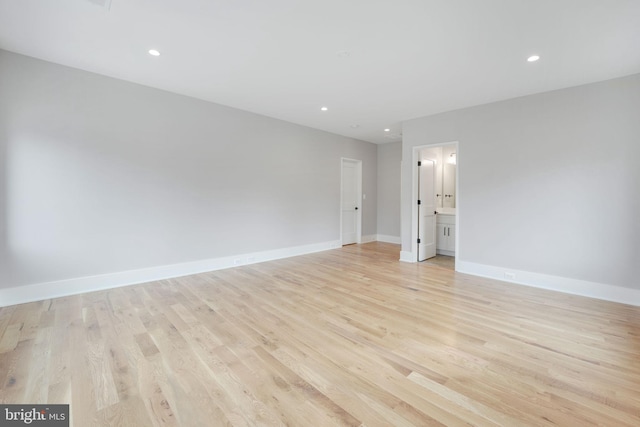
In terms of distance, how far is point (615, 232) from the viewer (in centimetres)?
326

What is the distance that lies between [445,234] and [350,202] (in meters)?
2.43

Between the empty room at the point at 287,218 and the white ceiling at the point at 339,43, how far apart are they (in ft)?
0.09

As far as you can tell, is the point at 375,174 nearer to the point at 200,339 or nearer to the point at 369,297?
the point at 369,297

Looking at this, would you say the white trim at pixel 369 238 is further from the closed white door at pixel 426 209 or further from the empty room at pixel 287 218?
the closed white door at pixel 426 209

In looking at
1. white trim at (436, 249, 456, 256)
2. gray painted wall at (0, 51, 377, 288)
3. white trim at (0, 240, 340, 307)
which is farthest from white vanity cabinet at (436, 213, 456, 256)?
white trim at (0, 240, 340, 307)

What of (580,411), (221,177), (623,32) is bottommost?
(580,411)

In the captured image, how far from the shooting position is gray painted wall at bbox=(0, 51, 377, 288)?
297 cm

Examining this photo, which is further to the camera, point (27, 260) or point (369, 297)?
point (369, 297)

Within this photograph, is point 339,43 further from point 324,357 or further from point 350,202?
point 350,202

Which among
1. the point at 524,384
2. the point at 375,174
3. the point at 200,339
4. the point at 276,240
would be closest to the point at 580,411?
the point at 524,384

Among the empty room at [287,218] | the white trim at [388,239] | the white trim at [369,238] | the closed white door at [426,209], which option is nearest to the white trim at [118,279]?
the empty room at [287,218]

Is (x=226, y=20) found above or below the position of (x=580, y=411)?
above

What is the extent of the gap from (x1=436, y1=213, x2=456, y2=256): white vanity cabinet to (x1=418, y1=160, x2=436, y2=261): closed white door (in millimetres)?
232

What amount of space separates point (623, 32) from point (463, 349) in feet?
10.5
